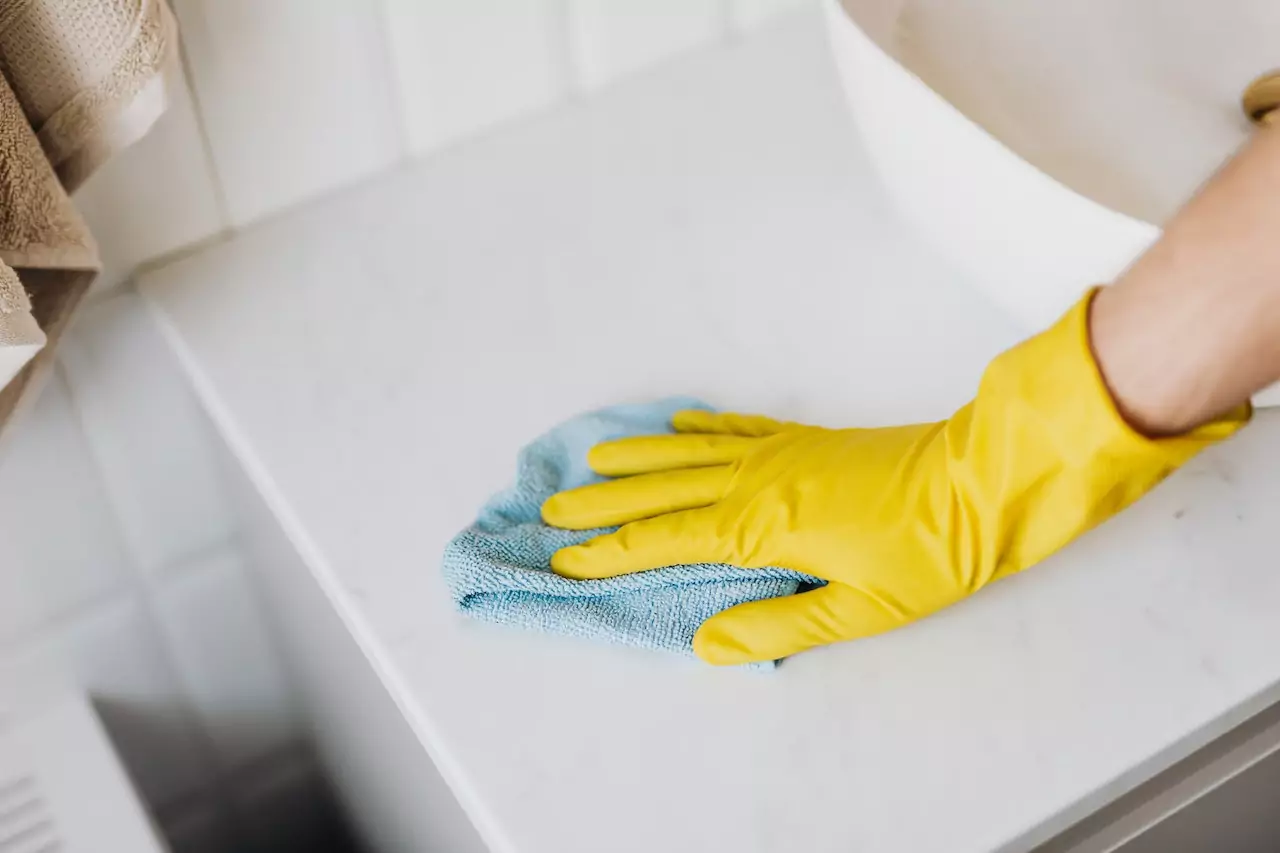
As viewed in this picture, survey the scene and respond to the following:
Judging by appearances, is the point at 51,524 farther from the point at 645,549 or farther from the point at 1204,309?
the point at 1204,309

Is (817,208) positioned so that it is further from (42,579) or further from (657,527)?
(42,579)

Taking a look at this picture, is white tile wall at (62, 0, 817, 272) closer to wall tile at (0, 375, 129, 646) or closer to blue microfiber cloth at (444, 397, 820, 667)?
wall tile at (0, 375, 129, 646)

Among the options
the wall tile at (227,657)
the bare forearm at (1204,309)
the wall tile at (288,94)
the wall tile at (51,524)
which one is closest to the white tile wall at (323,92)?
the wall tile at (288,94)

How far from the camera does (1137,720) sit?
523 mm

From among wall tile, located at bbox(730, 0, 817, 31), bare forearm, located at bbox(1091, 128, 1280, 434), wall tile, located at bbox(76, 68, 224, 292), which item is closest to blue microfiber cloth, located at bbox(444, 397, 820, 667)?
bare forearm, located at bbox(1091, 128, 1280, 434)

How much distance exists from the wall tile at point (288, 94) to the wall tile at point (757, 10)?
11.1 inches

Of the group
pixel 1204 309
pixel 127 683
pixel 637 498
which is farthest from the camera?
pixel 127 683

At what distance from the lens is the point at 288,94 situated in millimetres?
721

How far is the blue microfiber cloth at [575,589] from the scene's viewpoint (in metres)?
0.55

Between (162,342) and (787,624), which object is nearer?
(787,624)

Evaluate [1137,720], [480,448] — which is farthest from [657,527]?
[1137,720]

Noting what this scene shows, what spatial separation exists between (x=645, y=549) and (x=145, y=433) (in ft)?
1.24

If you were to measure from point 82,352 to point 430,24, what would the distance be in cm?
29

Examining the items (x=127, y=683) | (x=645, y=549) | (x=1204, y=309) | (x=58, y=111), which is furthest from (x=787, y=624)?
(x=127, y=683)
